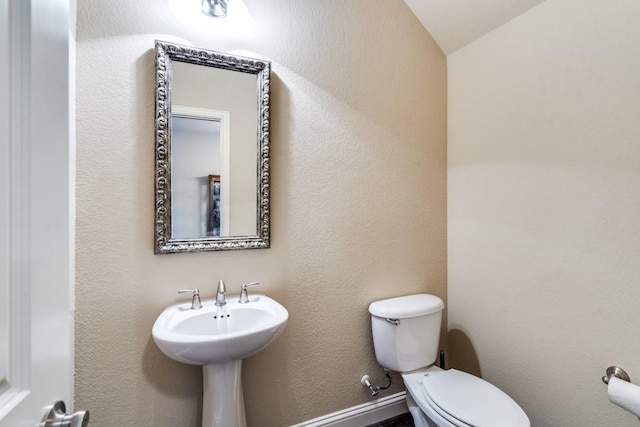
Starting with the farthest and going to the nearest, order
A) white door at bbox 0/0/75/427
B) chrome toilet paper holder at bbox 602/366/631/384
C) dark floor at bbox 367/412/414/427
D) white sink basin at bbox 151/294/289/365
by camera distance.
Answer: dark floor at bbox 367/412/414/427
chrome toilet paper holder at bbox 602/366/631/384
white sink basin at bbox 151/294/289/365
white door at bbox 0/0/75/427

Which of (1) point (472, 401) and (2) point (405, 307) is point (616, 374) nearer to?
(1) point (472, 401)

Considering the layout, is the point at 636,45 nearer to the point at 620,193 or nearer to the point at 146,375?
the point at 620,193

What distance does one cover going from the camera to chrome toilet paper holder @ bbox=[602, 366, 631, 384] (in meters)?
1.19

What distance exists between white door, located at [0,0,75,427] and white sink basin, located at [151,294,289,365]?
484 millimetres

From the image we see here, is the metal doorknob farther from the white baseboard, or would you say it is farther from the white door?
the white baseboard

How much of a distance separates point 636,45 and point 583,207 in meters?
0.64

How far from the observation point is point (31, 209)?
0.47m

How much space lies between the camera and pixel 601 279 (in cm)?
127

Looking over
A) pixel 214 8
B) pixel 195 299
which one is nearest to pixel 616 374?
pixel 195 299

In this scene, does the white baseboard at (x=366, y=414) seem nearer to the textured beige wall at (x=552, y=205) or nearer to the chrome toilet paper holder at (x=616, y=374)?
the textured beige wall at (x=552, y=205)

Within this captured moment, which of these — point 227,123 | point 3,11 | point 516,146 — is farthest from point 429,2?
point 3,11

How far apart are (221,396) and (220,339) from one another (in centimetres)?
37

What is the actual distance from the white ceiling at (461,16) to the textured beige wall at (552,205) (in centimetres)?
5

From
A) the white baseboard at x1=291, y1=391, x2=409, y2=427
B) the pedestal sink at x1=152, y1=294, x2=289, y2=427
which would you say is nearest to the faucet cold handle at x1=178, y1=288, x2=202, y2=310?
the pedestal sink at x1=152, y1=294, x2=289, y2=427
